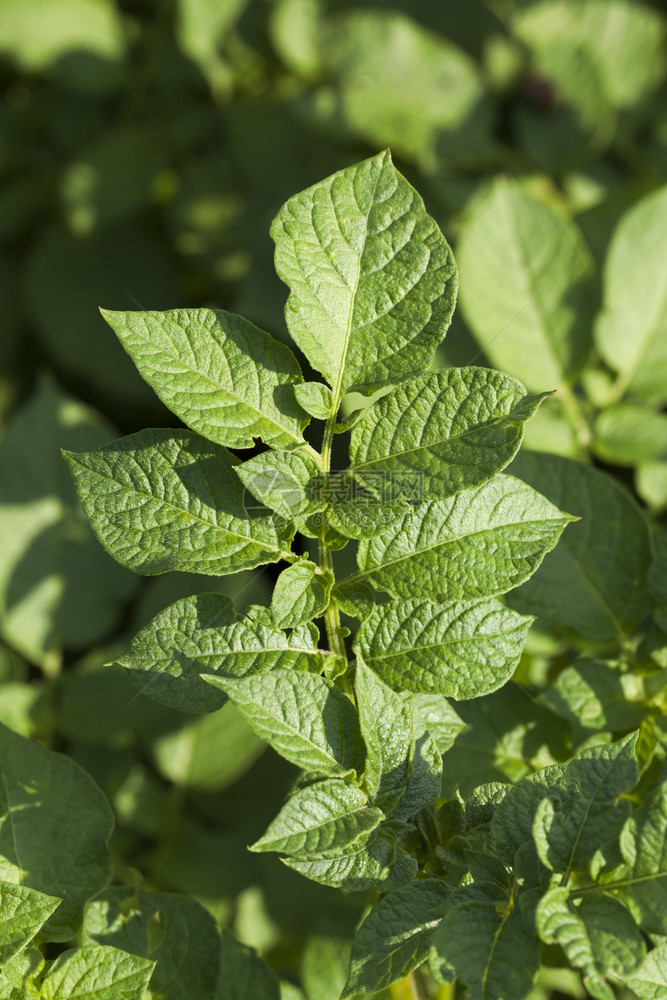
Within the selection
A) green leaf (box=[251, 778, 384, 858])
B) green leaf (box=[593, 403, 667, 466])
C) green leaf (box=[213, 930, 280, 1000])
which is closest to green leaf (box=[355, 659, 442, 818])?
green leaf (box=[251, 778, 384, 858])

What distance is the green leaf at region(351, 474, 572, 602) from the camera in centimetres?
65

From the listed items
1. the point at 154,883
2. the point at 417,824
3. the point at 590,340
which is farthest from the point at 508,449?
the point at 154,883

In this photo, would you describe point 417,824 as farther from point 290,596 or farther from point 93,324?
point 93,324

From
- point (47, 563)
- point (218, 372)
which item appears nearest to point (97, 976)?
point (218, 372)

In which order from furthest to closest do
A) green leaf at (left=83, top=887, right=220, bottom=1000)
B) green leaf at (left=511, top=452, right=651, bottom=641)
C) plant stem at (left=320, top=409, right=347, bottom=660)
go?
1. green leaf at (left=511, top=452, right=651, bottom=641)
2. green leaf at (left=83, top=887, right=220, bottom=1000)
3. plant stem at (left=320, top=409, right=347, bottom=660)

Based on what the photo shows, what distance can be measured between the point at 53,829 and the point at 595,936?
0.45 metres

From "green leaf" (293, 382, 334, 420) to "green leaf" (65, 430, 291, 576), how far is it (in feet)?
0.24

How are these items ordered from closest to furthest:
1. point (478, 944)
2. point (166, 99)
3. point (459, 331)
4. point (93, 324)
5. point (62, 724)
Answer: point (478, 944), point (62, 724), point (459, 331), point (166, 99), point (93, 324)

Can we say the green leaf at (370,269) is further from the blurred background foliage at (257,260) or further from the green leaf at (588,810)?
the green leaf at (588,810)

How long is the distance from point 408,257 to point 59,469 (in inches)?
32.9

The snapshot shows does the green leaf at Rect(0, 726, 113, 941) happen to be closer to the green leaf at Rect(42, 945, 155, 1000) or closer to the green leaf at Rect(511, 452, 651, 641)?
Result: the green leaf at Rect(42, 945, 155, 1000)

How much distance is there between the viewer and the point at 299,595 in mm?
640

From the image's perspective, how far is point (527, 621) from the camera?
0.69 metres

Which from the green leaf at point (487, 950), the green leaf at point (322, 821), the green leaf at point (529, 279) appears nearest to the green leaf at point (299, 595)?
the green leaf at point (322, 821)
